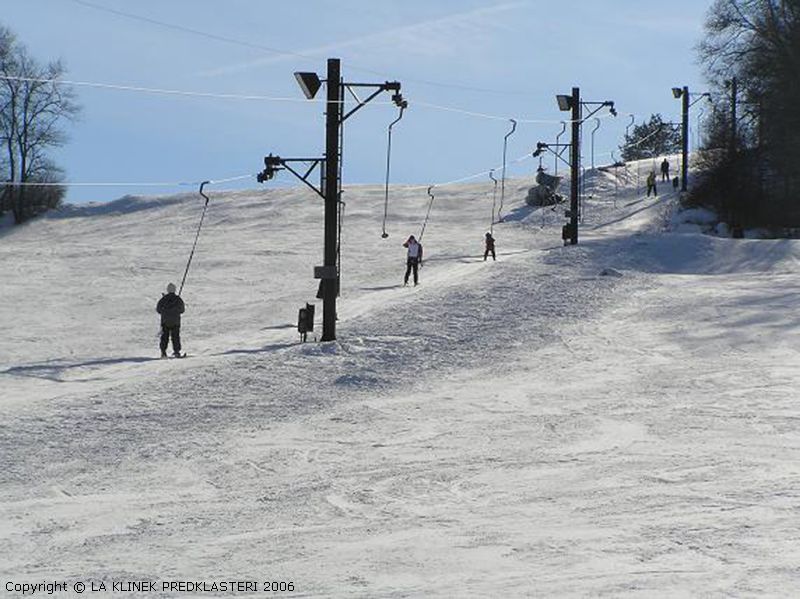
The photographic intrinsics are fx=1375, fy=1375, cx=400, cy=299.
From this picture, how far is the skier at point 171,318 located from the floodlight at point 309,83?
4580mm

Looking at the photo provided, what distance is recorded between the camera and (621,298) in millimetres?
33438

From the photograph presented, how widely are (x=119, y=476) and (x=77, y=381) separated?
7.50 meters

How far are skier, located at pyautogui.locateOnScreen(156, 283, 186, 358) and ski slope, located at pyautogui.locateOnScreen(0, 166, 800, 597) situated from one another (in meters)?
1.04

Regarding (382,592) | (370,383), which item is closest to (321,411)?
(370,383)

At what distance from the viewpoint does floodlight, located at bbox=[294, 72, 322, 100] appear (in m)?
26.6

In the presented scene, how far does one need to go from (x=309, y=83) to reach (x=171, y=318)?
527 centimetres

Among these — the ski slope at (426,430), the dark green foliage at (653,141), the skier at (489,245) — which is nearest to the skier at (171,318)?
the ski slope at (426,430)

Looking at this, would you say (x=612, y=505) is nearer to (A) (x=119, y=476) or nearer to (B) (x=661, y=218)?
(A) (x=119, y=476)

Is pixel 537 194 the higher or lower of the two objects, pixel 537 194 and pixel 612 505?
the higher

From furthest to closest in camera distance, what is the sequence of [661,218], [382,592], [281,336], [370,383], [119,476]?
[661,218]
[281,336]
[370,383]
[119,476]
[382,592]

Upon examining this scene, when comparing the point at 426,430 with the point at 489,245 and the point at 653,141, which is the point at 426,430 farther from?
the point at 653,141

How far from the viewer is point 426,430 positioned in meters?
19.1

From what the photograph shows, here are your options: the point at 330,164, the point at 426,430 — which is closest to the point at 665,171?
the point at 330,164

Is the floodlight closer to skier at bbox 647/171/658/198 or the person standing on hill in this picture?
skier at bbox 647/171/658/198
